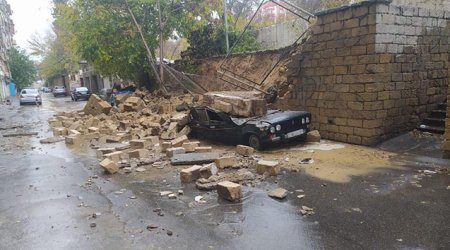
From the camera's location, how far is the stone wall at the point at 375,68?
833cm

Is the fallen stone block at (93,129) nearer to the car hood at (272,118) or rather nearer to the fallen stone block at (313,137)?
the car hood at (272,118)

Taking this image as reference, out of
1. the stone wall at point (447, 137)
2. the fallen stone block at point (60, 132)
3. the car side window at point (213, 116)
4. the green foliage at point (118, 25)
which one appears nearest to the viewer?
the stone wall at point (447, 137)

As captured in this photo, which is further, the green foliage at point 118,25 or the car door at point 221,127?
the green foliage at point 118,25

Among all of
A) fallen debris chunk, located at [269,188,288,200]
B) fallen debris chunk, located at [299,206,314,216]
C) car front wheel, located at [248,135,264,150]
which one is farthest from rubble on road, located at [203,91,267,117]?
fallen debris chunk, located at [299,206,314,216]

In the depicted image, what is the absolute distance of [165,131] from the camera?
36.7 feet

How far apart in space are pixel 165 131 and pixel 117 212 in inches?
248

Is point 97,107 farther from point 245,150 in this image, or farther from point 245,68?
point 245,150

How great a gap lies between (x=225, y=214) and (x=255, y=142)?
405 cm

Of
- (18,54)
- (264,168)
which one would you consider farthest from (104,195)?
(18,54)

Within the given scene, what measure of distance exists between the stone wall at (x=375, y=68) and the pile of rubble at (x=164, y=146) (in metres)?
2.00

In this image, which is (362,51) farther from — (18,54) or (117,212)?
(18,54)

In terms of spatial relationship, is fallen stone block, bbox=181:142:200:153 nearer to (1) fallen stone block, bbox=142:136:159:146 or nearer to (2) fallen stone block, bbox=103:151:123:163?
(2) fallen stone block, bbox=103:151:123:163

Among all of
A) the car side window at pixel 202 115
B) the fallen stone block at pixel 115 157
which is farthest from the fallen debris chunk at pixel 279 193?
the car side window at pixel 202 115

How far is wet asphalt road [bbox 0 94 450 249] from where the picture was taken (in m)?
3.94
